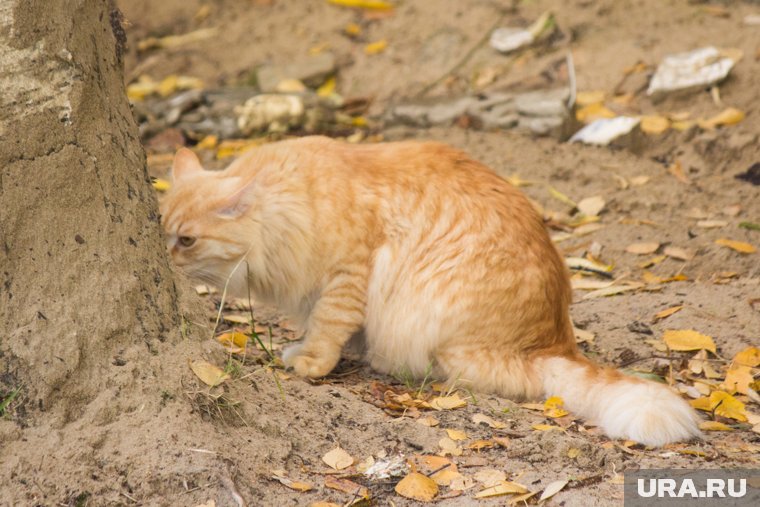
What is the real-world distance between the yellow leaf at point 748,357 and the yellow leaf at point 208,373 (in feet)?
7.76

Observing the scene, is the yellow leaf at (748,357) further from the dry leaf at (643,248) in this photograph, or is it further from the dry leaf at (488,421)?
the dry leaf at (643,248)

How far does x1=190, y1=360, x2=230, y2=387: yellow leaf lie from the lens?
124 inches

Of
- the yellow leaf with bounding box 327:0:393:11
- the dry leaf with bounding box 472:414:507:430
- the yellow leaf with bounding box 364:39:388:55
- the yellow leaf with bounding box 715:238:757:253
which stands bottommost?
the yellow leaf with bounding box 715:238:757:253

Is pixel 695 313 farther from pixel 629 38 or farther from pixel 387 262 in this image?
pixel 629 38

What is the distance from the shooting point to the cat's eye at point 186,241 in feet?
13.3

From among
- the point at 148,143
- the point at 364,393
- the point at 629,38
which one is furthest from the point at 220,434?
the point at 629,38

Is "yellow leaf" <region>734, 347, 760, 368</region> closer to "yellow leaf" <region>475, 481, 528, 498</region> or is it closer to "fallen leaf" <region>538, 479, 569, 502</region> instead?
"fallen leaf" <region>538, 479, 569, 502</region>

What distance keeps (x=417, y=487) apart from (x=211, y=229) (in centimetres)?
158

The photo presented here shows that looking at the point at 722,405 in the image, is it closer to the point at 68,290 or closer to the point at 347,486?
the point at 347,486

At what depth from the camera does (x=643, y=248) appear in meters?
5.54

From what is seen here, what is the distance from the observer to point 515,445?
3.44m

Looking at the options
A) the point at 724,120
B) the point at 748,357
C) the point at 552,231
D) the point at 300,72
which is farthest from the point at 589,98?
the point at 748,357

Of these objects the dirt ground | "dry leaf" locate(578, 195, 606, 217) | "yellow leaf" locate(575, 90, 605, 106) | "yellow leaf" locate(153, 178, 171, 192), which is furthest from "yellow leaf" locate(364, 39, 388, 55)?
"dry leaf" locate(578, 195, 606, 217)

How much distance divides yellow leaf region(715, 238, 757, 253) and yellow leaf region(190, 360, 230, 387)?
11.1 feet
